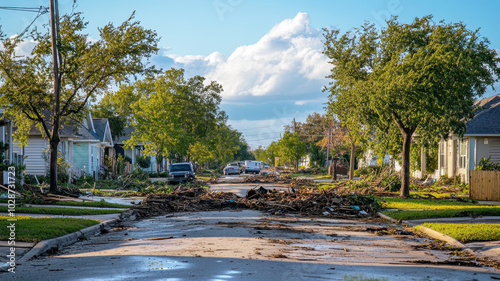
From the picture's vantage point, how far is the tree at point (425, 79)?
21844 millimetres

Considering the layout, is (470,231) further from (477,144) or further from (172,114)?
(172,114)

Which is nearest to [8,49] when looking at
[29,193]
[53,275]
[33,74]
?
[33,74]

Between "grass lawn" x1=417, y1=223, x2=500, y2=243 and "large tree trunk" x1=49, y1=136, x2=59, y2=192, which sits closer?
"grass lawn" x1=417, y1=223, x2=500, y2=243

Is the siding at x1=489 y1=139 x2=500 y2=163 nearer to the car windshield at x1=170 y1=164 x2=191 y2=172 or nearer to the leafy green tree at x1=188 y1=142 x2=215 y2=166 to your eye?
the car windshield at x1=170 y1=164 x2=191 y2=172

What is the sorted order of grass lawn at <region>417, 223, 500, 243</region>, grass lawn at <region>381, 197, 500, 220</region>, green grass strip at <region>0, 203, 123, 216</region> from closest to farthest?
grass lawn at <region>417, 223, 500, 243</region> → grass lawn at <region>381, 197, 500, 220</region> → green grass strip at <region>0, 203, 123, 216</region>

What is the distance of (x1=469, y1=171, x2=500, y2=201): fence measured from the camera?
24.6 m

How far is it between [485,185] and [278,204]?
10.6 m

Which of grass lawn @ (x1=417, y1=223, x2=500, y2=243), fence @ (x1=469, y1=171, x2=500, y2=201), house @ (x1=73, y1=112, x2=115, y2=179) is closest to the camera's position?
grass lawn @ (x1=417, y1=223, x2=500, y2=243)

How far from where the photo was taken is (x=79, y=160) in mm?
45375

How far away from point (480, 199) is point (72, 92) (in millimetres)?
19435

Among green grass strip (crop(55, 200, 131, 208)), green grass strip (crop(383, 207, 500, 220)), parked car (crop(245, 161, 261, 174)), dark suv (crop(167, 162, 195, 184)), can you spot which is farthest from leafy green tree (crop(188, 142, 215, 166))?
green grass strip (crop(383, 207, 500, 220))

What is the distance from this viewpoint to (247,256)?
9500 millimetres

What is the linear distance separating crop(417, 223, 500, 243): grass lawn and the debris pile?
4.70 metres

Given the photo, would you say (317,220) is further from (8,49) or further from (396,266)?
(8,49)
